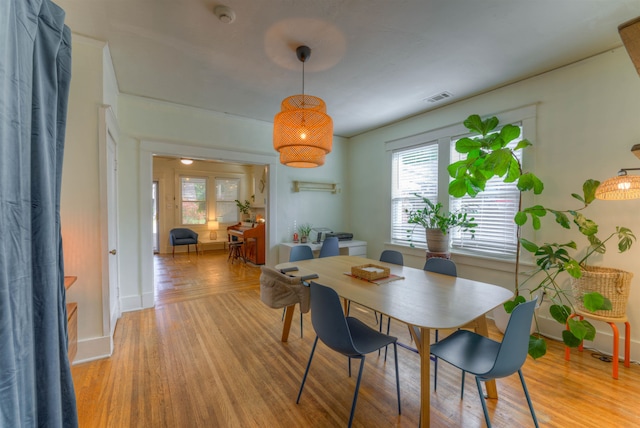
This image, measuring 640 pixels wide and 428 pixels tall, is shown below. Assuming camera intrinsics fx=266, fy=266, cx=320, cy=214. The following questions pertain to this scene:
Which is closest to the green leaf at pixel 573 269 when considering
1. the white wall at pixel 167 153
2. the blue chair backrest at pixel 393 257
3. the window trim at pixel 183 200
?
the blue chair backrest at pixel 393 257

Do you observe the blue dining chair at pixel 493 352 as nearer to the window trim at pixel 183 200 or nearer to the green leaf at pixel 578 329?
the green leaf at pixel 578 329

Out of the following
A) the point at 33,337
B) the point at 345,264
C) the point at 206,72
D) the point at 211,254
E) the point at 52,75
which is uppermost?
the point at 206,72

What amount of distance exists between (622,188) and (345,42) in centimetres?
245

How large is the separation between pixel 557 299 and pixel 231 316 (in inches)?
140

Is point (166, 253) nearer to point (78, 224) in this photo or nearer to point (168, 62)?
point (78, 224)

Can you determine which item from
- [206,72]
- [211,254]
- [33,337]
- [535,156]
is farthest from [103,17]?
[211,254]

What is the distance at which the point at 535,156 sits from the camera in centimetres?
284

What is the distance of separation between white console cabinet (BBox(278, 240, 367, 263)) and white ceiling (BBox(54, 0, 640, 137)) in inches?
92.9

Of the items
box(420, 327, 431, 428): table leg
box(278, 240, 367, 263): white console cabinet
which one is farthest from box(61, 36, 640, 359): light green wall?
box(420, 327, 431, 428): table leg

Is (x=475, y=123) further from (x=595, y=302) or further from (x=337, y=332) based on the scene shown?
(x=337, y=332)

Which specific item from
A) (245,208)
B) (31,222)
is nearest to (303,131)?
(31,222)

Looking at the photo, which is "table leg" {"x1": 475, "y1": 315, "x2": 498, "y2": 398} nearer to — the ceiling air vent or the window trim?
the ceiling air vent

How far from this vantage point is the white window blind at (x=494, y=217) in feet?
9.96

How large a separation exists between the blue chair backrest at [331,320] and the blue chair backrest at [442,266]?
4.16ft
